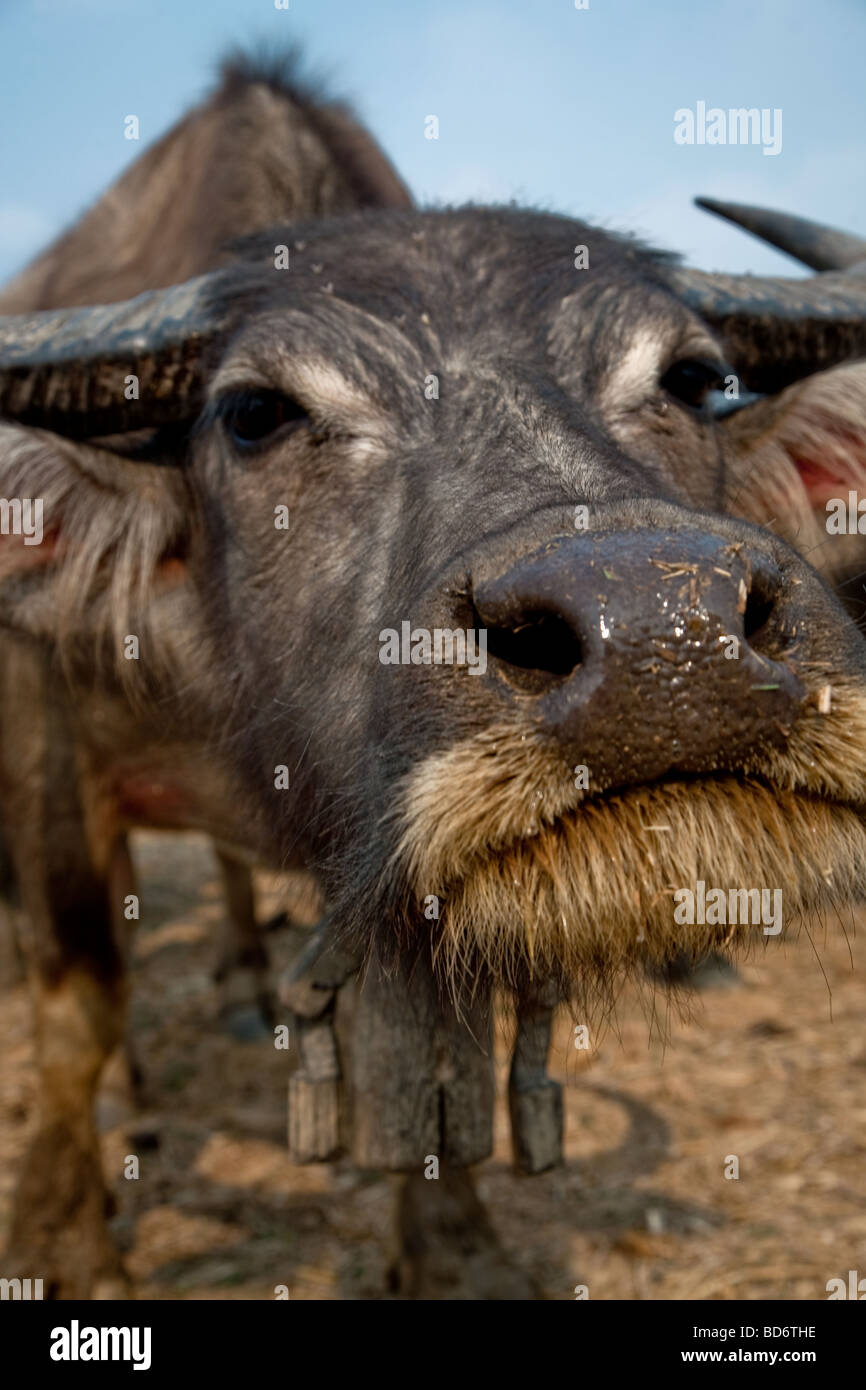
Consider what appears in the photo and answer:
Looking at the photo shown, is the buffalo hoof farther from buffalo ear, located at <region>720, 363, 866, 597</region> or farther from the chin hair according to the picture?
buffalo ear, located at <region>720, 363, 866, 597</region>

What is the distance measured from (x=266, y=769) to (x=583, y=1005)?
3.88 feet

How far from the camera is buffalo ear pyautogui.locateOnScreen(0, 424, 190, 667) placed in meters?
3.54

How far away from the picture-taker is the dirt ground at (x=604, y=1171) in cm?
388

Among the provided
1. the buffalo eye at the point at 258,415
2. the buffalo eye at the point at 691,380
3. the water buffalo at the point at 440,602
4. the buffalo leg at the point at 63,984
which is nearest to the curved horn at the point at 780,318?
the water buffalo at the point at 440,602

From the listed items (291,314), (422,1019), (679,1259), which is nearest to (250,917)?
(679,1259)

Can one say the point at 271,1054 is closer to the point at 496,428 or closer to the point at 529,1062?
the point at 529,1062

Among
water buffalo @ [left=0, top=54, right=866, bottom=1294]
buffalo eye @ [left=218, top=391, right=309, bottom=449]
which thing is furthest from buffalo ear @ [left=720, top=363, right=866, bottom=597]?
buffalo eye @ [left=218, top=391, right=309, bottom=449]

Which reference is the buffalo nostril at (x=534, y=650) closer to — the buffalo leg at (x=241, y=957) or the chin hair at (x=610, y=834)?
the chin hair at (x=610, y=834)

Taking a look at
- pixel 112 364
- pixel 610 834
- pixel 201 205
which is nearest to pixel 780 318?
pixel 112 364

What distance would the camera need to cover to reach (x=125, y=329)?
10.5ft

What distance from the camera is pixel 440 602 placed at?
6.16 feet

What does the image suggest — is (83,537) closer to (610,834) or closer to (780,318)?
(780,318)

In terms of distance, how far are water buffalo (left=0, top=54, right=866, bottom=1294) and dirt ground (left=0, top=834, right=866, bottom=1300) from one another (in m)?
0.62

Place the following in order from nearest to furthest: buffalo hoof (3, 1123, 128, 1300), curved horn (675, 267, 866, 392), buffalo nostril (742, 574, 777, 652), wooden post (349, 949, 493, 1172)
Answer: buffalo nostril (742, 574, 777, 652)
wooden post (349, 949, 493, 1172)
curved horn (675, 267, 866, 392)
buffalo hoof (3, 1123, 128, 1300)
